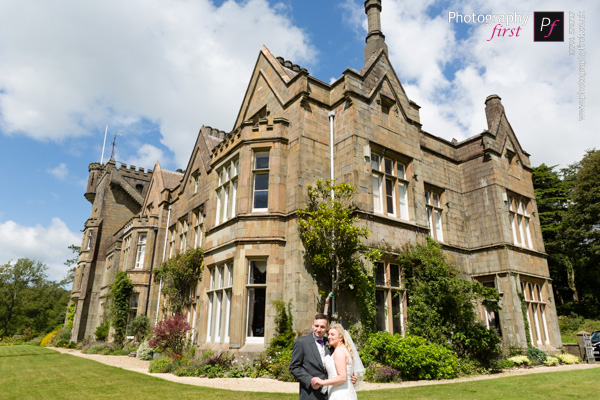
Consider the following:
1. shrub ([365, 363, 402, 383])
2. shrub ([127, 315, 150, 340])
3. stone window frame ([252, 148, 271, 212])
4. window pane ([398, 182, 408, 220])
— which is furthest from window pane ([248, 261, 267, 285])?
shrub ([127, 315, 150, 340])

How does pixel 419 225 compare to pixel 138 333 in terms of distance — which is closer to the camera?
pixel 419 225

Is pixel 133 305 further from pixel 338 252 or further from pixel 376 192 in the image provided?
pixel 376 192

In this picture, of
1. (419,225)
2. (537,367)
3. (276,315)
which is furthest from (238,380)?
(537,367)

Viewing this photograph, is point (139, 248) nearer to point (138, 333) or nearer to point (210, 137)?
point (138, 333)

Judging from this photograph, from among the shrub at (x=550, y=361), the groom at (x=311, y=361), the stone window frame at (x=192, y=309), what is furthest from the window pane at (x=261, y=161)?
the shrub at (x=550, y=361)

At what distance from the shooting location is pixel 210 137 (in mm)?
22406

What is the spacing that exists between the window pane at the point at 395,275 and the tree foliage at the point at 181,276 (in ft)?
27.8

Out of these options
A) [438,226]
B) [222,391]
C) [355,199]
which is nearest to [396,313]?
[355,199]

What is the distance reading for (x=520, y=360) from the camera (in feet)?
48.0

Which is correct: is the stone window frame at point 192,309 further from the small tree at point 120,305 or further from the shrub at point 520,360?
the shrub at point 520,360

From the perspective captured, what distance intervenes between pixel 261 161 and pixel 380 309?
701 centimetres

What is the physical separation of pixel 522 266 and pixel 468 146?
6461mm

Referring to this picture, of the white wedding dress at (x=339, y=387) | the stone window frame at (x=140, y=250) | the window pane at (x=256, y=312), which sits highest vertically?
the stone window frame at (x=140, y=250)

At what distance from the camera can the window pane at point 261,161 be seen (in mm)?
14398
